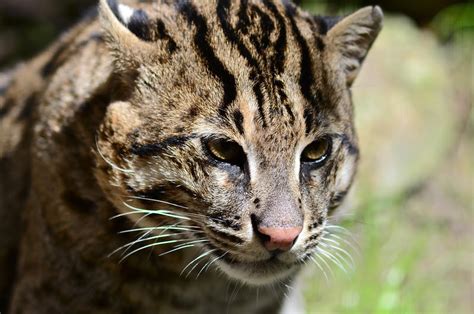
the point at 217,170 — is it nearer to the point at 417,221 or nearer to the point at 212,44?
the point at 212,44

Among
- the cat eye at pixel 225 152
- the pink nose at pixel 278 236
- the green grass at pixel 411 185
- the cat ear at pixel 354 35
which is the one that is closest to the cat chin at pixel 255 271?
the pink nose at pixel 278 236

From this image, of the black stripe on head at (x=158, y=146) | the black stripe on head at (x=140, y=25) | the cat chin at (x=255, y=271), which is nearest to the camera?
the black stripe on head at (x=158, y=146)

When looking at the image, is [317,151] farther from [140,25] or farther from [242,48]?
[140,25]

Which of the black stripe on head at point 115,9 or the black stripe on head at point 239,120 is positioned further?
the black stripe on head at point 115,9

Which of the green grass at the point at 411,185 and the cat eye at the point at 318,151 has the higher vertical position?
the cat eye at the point at 318,151

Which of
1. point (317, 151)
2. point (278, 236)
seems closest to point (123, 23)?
point (317, 151)

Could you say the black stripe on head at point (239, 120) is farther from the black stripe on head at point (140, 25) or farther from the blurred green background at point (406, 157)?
the blurred green background at point (406, 157)
